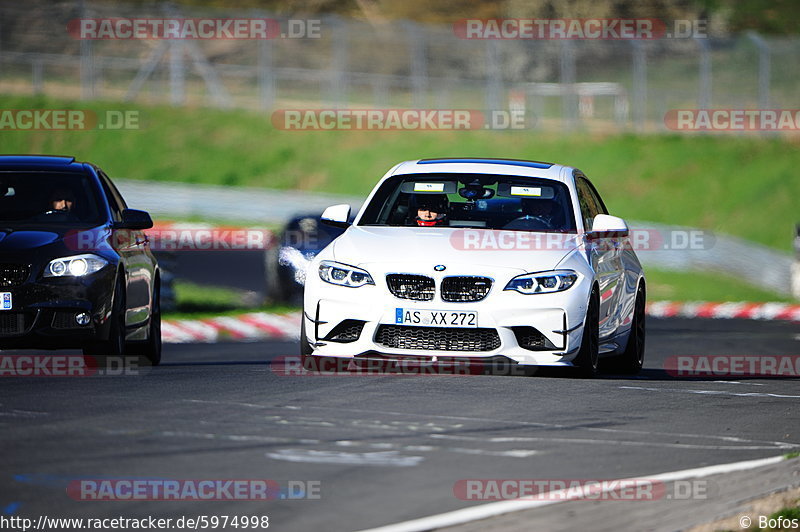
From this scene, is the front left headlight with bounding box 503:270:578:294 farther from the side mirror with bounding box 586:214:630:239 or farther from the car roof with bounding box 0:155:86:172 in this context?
the car roof with bounding box 0:155:86:172

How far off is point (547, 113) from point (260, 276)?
1764 cm

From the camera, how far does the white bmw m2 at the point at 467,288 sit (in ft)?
35.2

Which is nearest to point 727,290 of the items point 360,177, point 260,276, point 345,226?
point 260,276

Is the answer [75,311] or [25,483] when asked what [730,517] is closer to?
[25,483]

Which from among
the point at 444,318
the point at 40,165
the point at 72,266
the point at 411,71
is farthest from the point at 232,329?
the point at 411,71

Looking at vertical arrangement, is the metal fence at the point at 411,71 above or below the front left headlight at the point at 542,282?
above

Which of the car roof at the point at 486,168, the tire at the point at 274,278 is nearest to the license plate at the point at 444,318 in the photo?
the car roof at the point at 486,168

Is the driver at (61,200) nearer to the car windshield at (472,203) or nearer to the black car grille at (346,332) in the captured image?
the car windshield at (472,203)

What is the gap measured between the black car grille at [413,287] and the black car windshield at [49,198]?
8.90ft

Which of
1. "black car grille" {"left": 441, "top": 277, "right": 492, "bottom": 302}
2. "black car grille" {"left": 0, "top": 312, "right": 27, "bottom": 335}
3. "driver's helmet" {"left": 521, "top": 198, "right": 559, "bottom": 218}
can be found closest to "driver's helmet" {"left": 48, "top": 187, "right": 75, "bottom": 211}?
"black car grille" {"left": 0, "top": 312, "right": 27, "bottom": 335}

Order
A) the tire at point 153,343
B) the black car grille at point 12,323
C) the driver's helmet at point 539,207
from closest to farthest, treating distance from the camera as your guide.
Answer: the black car grille at point 12,323, the driver's helmet at point 539,207, the tire at point 153,343

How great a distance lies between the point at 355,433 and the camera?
8242 millimetres

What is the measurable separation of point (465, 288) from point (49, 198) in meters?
3.77

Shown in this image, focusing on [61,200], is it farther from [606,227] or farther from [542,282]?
[606,227]
